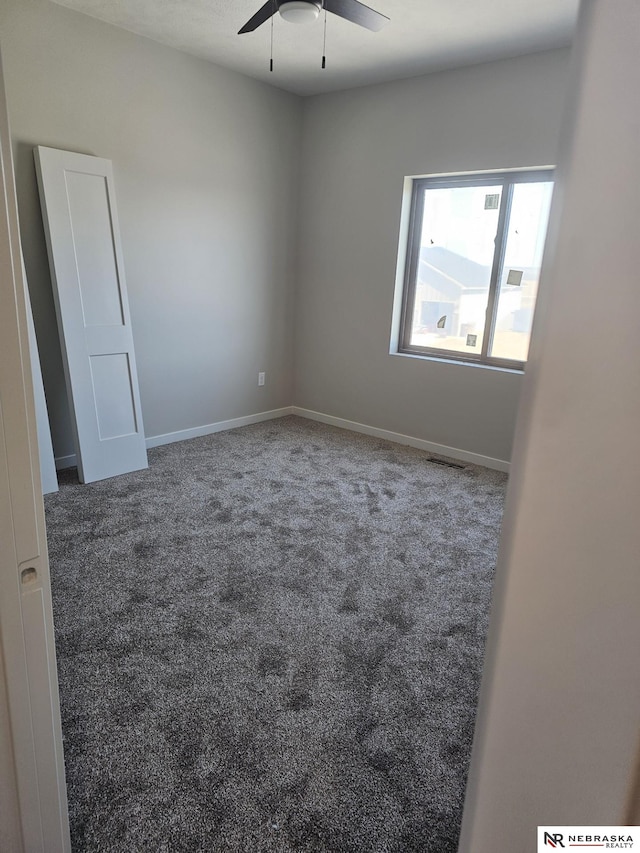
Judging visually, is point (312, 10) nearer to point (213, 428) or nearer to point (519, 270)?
point (519, 270)

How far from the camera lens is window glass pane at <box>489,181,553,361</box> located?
12.2 feet

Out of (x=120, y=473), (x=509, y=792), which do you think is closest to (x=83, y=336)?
(x=120, y=473)

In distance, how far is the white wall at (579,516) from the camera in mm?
321

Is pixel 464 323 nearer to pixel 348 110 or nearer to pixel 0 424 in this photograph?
pixel 348 110

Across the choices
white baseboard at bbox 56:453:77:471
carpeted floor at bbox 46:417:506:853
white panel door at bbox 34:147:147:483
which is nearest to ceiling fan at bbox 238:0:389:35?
white panel door at bbox 34:147:147:483

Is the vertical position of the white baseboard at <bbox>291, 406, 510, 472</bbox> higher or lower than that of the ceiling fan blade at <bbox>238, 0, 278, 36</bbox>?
lower

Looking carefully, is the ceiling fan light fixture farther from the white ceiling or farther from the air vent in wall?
the air vent in wall

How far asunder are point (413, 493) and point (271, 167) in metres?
2.99

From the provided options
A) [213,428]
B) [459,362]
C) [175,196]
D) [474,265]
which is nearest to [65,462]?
[213,428]

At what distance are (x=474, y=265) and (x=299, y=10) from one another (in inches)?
86.5

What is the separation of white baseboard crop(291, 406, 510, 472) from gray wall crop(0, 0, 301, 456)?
0.38 m

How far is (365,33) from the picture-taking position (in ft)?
10.6

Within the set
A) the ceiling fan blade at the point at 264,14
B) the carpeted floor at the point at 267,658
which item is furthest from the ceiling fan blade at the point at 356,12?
the carpeted floor at the point at 267,658

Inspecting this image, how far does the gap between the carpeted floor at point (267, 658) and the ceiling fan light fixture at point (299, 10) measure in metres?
2.46
